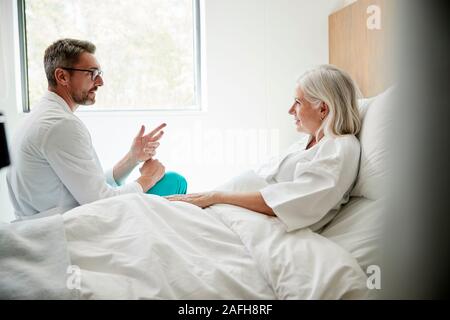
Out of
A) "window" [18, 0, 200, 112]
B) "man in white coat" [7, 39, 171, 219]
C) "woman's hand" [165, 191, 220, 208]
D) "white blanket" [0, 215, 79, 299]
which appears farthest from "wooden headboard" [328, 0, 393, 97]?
"white blanket" [0, 215, 79, 299]

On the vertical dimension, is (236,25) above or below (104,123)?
above

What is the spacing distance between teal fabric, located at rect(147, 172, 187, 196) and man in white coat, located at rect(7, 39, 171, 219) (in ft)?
0.52

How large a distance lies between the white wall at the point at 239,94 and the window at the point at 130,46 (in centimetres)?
5

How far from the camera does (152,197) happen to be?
107 cm

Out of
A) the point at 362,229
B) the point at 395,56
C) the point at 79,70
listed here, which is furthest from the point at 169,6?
the point at 362,229

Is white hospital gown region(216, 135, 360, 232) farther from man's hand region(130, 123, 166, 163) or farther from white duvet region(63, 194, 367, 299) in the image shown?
man's hand region(130, 123, 166, 163)

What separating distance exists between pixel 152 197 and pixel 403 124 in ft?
2.05

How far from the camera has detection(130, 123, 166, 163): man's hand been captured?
1.24 metres

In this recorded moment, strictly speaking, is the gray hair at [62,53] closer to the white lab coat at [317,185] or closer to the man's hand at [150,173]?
the man's hand at [150,173]

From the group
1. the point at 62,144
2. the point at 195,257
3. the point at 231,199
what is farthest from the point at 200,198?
the point at 62,144

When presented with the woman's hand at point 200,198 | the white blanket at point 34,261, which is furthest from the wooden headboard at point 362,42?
the white blanket at point 34,261

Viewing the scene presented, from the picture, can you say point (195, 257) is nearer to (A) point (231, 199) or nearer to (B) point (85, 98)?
(A) point (231, 199)

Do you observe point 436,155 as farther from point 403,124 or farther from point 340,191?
point 340,191

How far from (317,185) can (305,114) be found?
0.24 m
